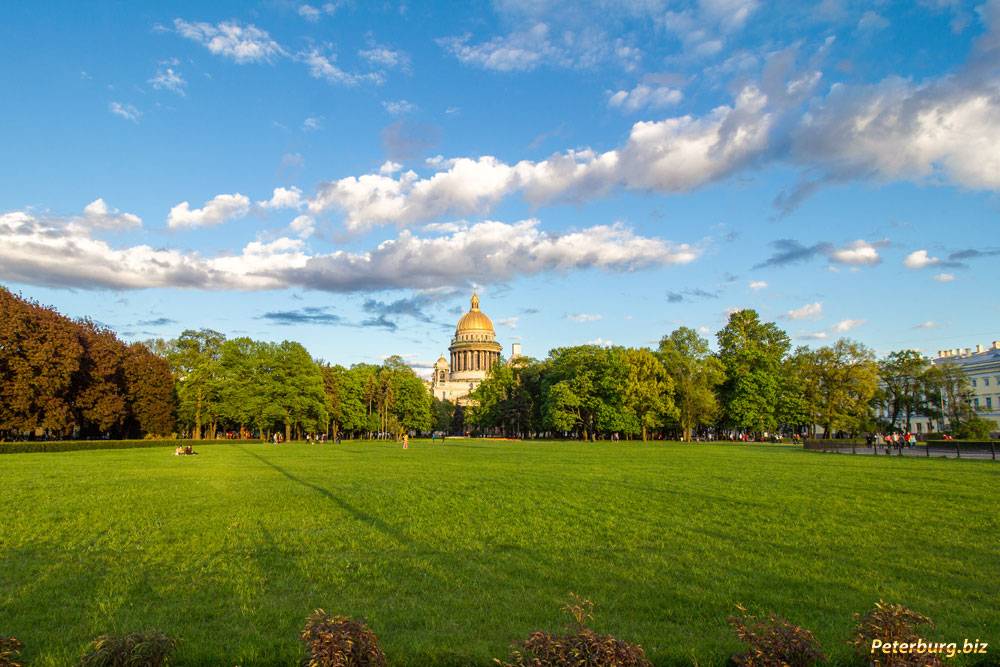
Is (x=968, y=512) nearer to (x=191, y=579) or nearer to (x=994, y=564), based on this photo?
(x=994, y=564)

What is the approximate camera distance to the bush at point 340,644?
16.7ft

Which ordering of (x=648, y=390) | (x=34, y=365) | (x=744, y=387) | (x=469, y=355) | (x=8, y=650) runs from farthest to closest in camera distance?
1. (x=469, y=355)
2. (x=744, y=387)
3. (x=648, y=390)
4. (x=34, y=365)
5. (x=8, y=650)

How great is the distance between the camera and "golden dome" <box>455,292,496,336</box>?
525 ft

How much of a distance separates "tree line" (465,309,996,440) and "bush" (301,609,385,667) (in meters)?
69.9

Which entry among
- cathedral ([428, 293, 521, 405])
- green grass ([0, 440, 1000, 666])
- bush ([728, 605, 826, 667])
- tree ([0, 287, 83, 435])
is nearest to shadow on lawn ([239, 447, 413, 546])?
green grass ([0, 440, 1000, 666])

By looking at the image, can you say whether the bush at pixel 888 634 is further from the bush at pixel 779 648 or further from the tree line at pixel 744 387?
the tree line at pixel 744 387

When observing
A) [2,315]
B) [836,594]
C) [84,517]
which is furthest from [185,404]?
[836,594]

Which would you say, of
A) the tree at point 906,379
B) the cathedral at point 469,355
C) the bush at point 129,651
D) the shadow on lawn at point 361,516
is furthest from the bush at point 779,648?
the cathedral at point 469,355

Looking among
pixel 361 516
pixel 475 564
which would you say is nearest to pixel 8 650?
pixel 475 564

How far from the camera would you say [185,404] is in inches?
2859

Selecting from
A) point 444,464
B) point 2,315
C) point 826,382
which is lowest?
point 444,464

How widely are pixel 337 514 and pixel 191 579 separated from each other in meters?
5.81

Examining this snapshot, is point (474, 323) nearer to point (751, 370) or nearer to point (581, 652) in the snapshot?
point (751, 370)

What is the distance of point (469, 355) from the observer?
158 meters
